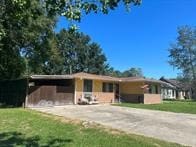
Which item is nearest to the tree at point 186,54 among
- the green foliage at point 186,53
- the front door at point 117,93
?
the green foliage at point 186,53

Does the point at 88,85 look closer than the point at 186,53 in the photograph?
Yes

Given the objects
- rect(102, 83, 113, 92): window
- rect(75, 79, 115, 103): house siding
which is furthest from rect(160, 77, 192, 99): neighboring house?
rect(75, 79, 115, 103): house siding

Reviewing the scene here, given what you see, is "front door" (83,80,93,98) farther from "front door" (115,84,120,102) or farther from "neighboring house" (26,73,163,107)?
"front door" (115,84,120,102)

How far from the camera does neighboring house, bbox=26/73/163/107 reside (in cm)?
2769

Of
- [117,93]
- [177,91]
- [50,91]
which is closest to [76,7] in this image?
[50,91]

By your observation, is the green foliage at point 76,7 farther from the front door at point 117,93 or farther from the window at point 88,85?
the front door at point 117,93

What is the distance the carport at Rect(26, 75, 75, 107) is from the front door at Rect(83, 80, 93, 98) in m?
1.76

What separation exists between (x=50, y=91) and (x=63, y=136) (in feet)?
49.5

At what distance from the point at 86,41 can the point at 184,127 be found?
49.7 m

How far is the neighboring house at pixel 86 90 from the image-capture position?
2769 cm

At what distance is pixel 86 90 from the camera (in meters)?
32.7

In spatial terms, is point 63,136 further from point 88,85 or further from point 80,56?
point 80,56

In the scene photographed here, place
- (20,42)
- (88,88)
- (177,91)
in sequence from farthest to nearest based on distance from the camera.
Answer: (177,91)
(88,88)
(20,42)

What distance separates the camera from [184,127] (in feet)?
54.2
